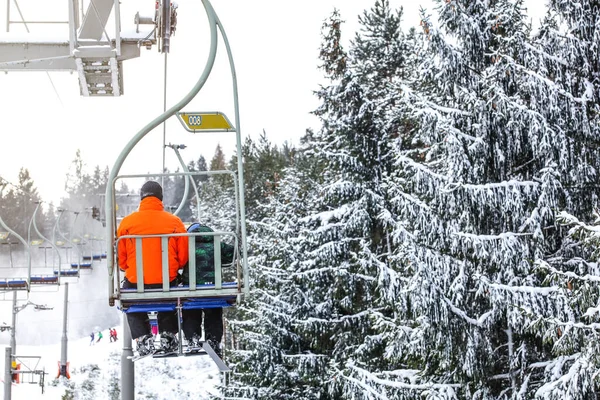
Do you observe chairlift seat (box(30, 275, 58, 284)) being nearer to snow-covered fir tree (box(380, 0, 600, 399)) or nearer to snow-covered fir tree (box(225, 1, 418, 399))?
snow-covered fir tree (box(225, 1, 418, 399))

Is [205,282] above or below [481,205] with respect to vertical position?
below

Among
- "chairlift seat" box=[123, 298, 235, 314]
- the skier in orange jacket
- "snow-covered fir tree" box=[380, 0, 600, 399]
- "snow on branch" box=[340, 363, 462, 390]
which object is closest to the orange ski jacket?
the skier in orange jacket

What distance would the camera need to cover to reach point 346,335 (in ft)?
69.3

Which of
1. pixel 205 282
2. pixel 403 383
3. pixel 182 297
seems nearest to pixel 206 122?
pixel 205 282

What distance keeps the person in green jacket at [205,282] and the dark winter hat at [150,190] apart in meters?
0.53

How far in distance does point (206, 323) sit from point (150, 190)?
1.64m

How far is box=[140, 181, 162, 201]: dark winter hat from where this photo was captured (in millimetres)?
7766

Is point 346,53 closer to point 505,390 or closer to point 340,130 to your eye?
point 340,130

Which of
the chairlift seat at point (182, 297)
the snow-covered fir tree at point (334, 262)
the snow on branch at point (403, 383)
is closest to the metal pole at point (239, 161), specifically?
the chairlift seat at point (182, 297)

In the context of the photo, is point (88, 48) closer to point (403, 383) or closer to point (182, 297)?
point (182, 297)

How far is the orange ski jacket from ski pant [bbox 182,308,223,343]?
617 mm

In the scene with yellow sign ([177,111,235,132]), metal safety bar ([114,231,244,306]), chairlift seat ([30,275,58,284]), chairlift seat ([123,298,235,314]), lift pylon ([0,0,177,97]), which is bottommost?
chairlift seat ([30,275,58,284])

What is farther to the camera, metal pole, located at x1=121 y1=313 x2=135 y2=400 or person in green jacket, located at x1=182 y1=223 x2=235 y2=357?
metal pole, located at x1=121 y1=313 x2=135 y2=400

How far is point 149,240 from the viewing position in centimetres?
764
